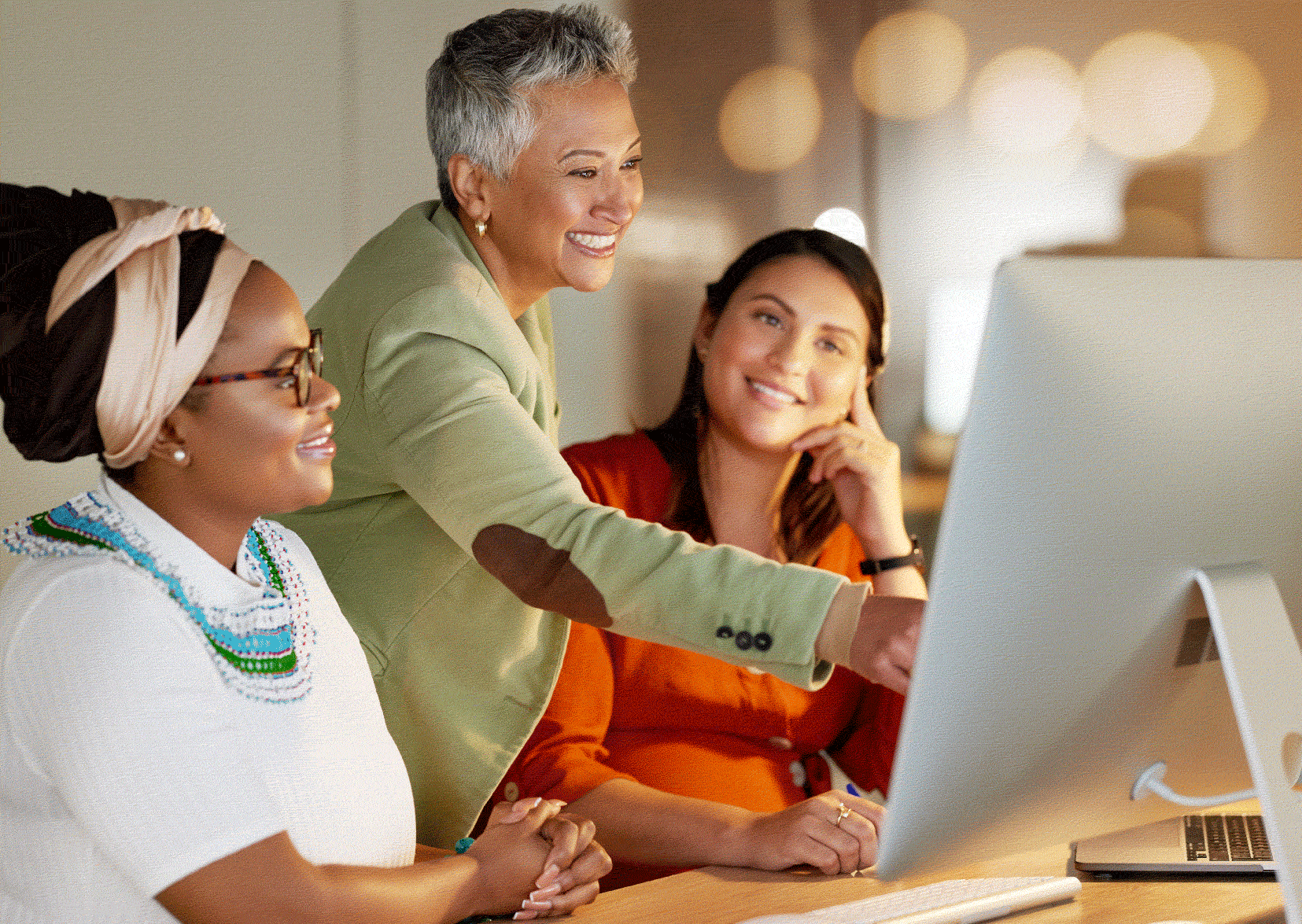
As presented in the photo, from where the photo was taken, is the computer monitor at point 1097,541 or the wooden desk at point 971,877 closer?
the computer monitor at point 1097,541

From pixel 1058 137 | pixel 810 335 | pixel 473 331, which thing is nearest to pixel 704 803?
pixel 473 331

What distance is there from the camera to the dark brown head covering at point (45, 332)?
944 millimetres

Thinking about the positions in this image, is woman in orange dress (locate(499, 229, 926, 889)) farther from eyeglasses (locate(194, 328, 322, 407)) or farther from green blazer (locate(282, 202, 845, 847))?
eyeglasses (locate(194, 328, 322, 407))

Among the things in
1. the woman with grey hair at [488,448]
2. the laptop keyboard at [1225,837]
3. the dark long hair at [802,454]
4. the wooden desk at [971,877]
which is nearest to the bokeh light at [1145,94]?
the dark long hair at [802,454]

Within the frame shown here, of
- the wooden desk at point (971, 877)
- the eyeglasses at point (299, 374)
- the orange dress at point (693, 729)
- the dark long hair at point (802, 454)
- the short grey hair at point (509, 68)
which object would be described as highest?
the short grey hair at point (509, 68)

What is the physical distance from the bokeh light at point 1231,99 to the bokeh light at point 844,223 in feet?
3.01

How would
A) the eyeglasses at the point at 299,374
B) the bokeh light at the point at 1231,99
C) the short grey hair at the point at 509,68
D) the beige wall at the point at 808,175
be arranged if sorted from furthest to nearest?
1. the bokeh light at the point at 1231,99
2. the beige wall at the point at 808,175
3. the short grey hair at the point at 509,68
4. the eyeglasses at the point at 299,374

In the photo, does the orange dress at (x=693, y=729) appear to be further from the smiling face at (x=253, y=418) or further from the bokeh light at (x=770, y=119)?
the bokeh light at (x=770, y=119)

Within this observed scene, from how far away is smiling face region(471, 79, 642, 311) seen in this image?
5.08 feet

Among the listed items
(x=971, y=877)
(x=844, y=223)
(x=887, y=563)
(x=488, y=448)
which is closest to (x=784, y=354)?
(x=887, y=563)

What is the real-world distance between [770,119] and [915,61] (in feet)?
1.37

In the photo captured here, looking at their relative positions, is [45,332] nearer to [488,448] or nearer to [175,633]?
[175,633]

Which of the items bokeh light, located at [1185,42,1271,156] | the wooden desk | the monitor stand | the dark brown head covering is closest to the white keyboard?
the wooden desk

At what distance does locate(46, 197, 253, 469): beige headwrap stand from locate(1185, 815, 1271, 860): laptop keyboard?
101 centimetres
